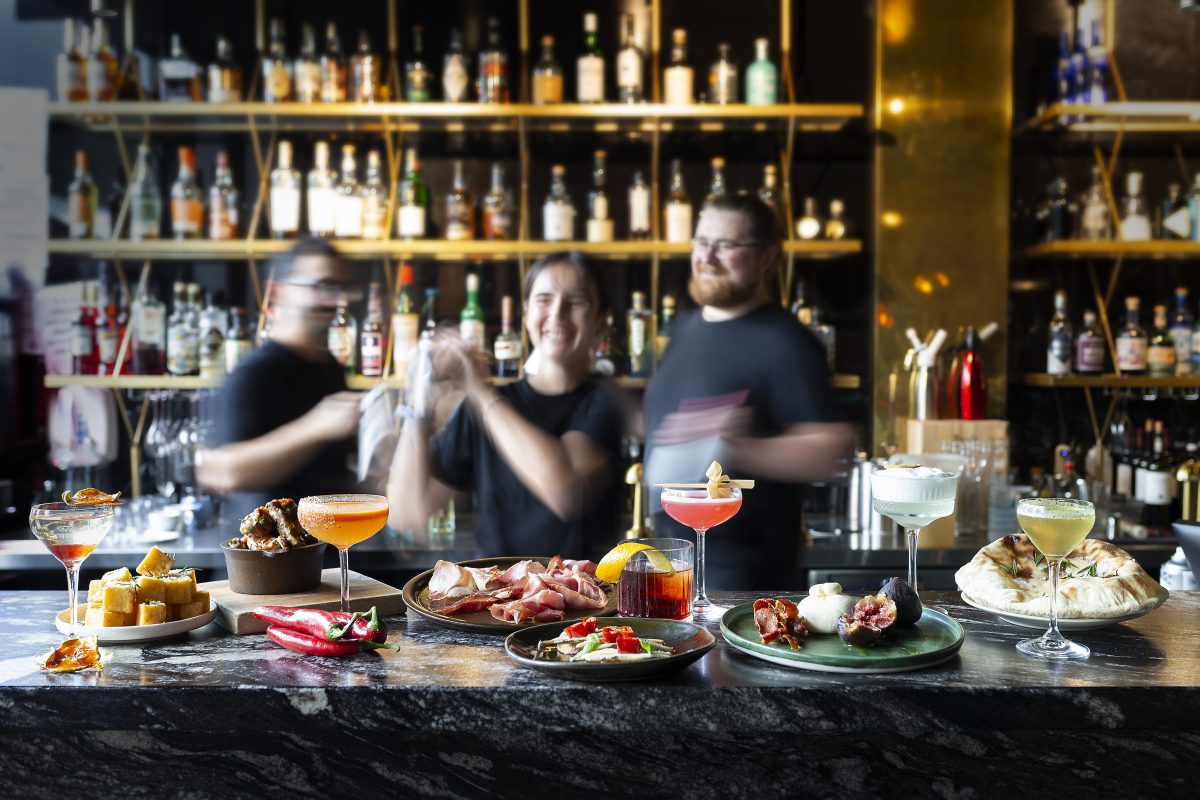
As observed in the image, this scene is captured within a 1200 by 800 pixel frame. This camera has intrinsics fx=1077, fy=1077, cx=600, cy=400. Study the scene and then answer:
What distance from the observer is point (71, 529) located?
1413 millimetres

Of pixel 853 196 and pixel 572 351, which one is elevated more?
pixel 853 196

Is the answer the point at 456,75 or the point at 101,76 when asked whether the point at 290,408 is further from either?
the point at 101,76

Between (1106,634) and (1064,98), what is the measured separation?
8.69 feet

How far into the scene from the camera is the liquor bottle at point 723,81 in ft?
11.6

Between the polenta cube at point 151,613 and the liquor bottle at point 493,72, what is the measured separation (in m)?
2.42

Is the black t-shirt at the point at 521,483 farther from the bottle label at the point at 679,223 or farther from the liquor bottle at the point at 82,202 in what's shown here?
the liquor bottle at the point at 82,202

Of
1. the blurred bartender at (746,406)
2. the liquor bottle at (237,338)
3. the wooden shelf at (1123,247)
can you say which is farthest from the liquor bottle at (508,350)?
the wooden shelf at (1123,247)

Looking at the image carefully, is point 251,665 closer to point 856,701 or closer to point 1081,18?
point 856,701

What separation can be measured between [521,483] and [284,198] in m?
1.78

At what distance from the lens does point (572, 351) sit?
229 cm

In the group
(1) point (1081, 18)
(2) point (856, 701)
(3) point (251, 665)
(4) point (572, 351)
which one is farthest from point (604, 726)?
(1) point (1081, 18)

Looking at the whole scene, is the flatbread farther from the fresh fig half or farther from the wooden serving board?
the wooden serving board

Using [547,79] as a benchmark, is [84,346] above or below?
below

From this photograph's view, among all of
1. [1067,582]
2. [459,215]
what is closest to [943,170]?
[459,215]
